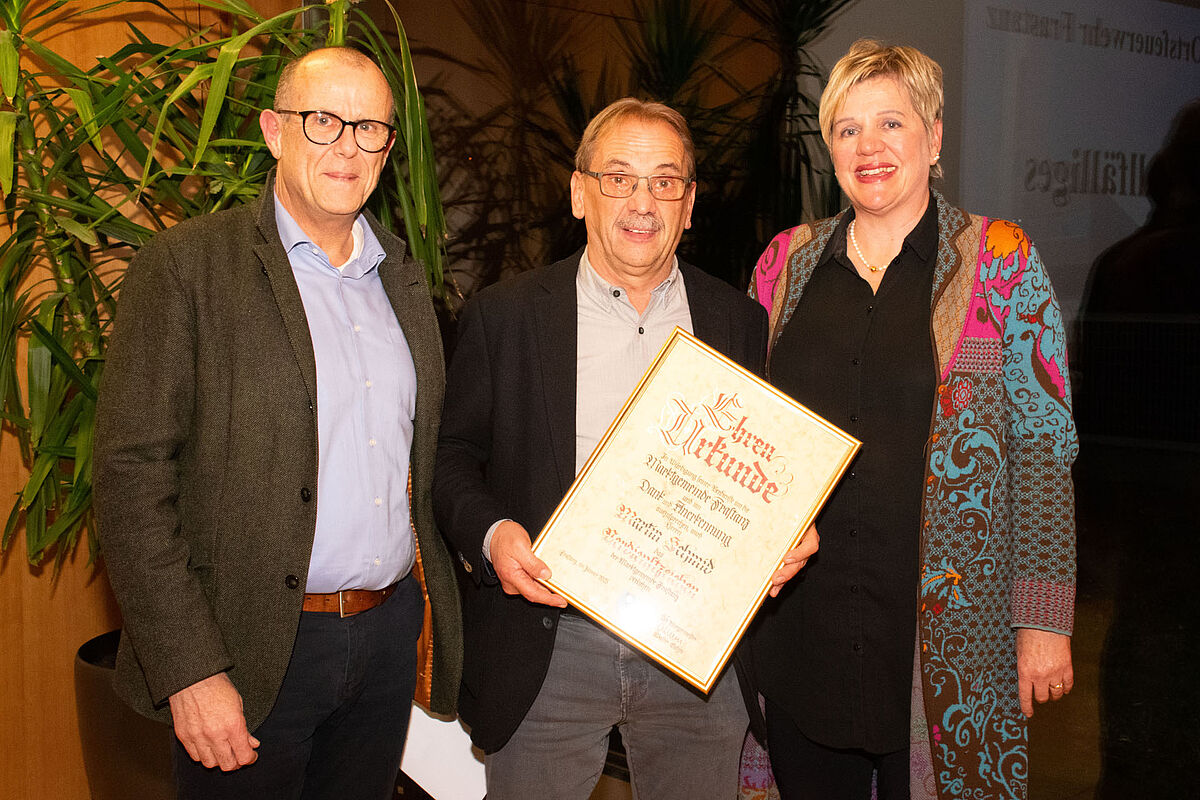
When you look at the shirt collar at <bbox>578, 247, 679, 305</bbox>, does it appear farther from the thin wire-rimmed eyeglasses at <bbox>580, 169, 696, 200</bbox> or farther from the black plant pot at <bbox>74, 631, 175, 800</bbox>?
the black plant pot at <bbox>74, 631, 175, 800</bbox>

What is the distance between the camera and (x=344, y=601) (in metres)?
1.82

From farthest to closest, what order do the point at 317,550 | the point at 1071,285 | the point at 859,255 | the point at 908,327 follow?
the point at 1071,285
the point at 859,255
the point at 908,327
the point at 317,550

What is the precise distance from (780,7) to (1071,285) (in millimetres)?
1184

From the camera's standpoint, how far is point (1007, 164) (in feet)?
7.62

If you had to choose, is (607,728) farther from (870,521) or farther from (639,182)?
(639,182)

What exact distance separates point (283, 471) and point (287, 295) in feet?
1.04

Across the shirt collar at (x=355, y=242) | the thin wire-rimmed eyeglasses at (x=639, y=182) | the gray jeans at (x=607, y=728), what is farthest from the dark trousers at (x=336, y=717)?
the thin wire-rimmed eyeglasses at (x=639, y=182)

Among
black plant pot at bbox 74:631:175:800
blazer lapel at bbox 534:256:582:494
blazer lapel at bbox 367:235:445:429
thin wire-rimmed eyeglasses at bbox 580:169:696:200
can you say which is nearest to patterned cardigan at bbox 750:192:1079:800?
thin wire-rimmed eyeglasses at bbox 580:169:696:200

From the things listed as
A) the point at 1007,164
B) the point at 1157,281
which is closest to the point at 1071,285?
the point at 1157,281

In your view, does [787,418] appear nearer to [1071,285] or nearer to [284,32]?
[1071,285]

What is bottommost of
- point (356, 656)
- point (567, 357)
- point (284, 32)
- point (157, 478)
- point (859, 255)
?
point (356, 656)

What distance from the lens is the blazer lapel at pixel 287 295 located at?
5.71 feet

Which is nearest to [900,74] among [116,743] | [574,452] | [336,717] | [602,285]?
[602,285]

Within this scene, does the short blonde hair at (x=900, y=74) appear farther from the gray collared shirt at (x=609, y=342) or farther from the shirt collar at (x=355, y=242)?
the shirt collar at (x=355, y=242)
